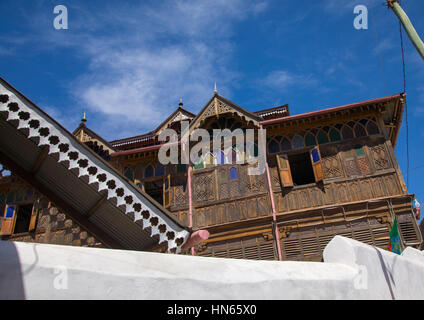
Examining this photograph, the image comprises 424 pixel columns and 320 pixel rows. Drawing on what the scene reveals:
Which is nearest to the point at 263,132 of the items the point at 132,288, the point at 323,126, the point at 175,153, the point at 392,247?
the point at 323,126

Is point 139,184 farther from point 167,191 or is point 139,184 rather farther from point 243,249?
point 243,249

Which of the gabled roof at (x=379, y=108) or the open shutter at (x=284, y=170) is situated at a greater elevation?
the gabled roof at (x=379, y=108)

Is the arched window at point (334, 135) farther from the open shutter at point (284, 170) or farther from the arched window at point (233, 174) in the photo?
the arched window at point (233, 174)

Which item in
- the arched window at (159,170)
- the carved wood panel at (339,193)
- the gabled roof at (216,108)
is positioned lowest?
the carved wood panel at (339,193)

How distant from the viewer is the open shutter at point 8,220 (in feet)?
48.3

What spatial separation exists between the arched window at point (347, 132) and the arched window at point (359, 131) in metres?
0.19

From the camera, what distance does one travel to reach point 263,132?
14.2 m

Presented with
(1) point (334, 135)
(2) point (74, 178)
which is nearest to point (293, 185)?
(1) point (334, 135)

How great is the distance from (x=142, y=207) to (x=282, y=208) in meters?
6.66

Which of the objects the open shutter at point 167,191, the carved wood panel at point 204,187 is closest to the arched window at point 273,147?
the carved wood panel at point 204,187

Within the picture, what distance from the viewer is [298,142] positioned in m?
14.0

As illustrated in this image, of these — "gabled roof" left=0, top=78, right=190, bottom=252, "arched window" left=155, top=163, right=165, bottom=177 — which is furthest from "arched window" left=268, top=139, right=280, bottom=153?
"gabled roof" left=0, top=78, right=190, bottom=252

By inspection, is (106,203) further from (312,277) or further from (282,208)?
(282,208)

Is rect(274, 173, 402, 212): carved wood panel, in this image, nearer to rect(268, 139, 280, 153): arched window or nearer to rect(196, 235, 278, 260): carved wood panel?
rect(196, 235, 278, 260): carved wood panel
